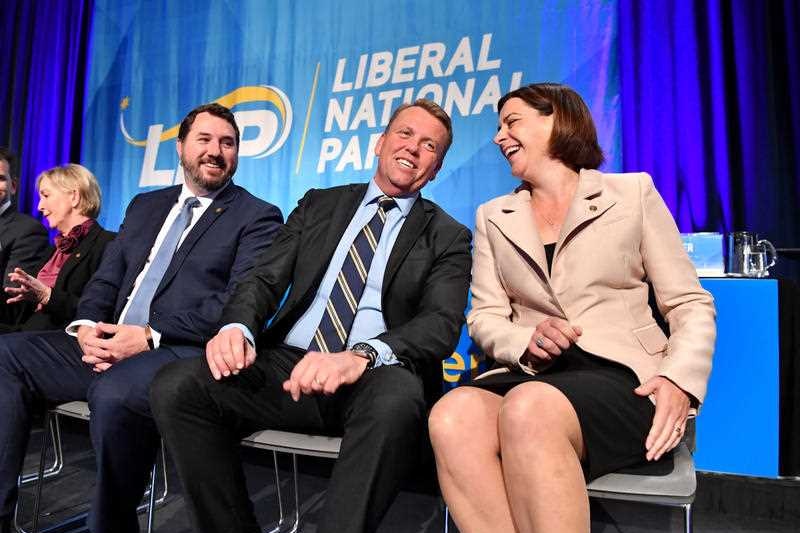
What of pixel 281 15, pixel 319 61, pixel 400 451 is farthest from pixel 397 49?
pixel 400 451

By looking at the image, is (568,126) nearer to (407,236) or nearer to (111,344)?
(407,236)

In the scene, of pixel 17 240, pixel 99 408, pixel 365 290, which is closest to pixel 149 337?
pixel 99 408

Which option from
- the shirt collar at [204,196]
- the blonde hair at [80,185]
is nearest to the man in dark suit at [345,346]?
the shirt collar at [204,196]

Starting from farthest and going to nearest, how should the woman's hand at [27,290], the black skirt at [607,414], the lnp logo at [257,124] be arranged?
the lnp logo at [257,124]
the woman's hand at [27,290]
the black skirt at [607,414]

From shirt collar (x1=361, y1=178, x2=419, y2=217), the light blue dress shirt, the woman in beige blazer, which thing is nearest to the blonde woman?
the light blue dress shirt

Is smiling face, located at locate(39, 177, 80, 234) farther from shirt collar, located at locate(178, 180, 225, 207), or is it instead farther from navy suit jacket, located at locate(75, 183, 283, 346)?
shirt collar, located at locate(178, 180, 225, 207)

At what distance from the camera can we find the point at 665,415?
1305mm

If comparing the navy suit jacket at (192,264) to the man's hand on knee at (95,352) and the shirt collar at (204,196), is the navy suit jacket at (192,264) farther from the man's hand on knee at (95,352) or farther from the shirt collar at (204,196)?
the man's hand on knee at (95,352)

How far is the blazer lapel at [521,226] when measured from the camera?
5.29ft

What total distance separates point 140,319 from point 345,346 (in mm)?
832

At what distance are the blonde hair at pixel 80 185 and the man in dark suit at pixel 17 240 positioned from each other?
28 cm

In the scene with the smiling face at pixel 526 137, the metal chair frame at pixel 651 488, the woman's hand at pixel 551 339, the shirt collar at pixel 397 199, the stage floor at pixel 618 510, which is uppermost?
the smiling face at pixel 526 137

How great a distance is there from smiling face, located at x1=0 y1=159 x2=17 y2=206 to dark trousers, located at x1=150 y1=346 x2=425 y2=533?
8.37 feet

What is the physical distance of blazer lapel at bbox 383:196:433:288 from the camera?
1.80 meters
